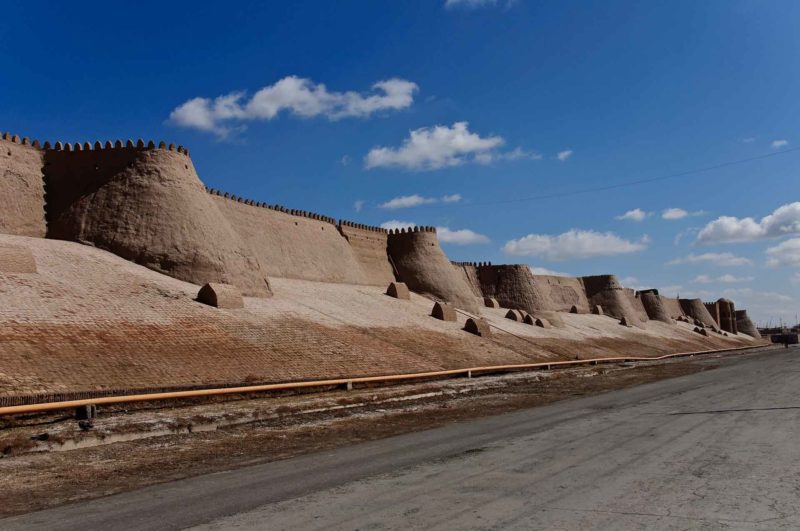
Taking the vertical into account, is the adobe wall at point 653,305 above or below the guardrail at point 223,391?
above

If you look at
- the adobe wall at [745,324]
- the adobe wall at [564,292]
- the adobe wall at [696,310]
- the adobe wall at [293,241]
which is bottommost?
the adobe wall at [745,324]

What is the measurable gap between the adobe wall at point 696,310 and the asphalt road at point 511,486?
106 m

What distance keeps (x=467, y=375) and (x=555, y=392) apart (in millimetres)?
6619

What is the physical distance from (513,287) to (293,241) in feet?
98.8

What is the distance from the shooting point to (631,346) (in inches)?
2215

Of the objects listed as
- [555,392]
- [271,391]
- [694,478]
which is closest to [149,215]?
[271,391]

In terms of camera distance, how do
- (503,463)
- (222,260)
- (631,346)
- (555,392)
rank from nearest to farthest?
(503,463) < (555,392) < (222,260) < (631,346)

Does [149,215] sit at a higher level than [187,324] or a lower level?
higher

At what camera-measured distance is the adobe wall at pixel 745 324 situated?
125938mm

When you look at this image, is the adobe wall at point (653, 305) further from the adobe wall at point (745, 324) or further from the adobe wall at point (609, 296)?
the adobe wall at point (745, 324)

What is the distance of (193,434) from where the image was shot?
1271 centimetres

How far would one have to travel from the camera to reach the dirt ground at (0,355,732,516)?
8773 mm

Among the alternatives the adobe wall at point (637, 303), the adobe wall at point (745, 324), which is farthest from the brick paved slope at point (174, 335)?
the adobe wall at point (745, 324)

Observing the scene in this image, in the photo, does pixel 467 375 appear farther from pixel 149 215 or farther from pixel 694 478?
pixel 694 478
